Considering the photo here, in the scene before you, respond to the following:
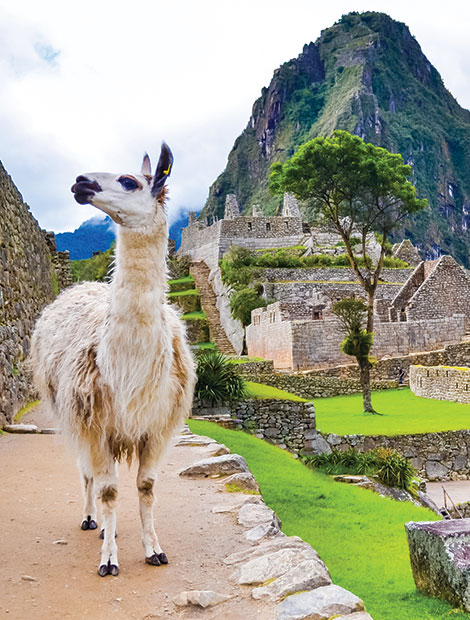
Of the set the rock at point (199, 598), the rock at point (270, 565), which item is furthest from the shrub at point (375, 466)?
the rock at point (199, 598)

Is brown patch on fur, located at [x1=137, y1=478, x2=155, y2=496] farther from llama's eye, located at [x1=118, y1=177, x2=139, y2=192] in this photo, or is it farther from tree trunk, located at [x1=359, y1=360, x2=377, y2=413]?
tree trunk, located at [x1=359, y1=360, x2=377, y2=413]

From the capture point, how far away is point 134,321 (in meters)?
3.60

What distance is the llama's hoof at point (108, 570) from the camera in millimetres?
3461

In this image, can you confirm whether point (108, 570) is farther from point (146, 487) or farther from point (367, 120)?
point (367, 120)

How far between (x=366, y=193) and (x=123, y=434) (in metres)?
21.9

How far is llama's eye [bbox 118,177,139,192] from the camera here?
3.53 m

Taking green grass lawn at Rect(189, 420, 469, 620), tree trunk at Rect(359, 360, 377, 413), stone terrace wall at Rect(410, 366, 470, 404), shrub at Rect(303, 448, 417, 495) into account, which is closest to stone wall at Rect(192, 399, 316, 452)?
shrub at Rect(303, 448, 417, 495)

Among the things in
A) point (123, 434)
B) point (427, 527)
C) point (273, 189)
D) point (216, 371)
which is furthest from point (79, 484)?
point (273, 189)

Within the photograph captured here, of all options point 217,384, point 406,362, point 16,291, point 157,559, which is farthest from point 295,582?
point 406,362

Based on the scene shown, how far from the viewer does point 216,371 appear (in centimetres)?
1327

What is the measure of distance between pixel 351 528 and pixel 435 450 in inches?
317

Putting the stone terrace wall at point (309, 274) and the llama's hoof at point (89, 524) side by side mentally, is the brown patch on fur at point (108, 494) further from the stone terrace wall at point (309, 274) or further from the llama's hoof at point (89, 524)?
the stone terrace wall at point (309, 274)

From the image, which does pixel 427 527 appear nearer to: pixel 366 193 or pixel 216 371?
pixel 216 371

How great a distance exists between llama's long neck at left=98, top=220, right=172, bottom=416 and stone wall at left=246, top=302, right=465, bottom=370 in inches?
870
